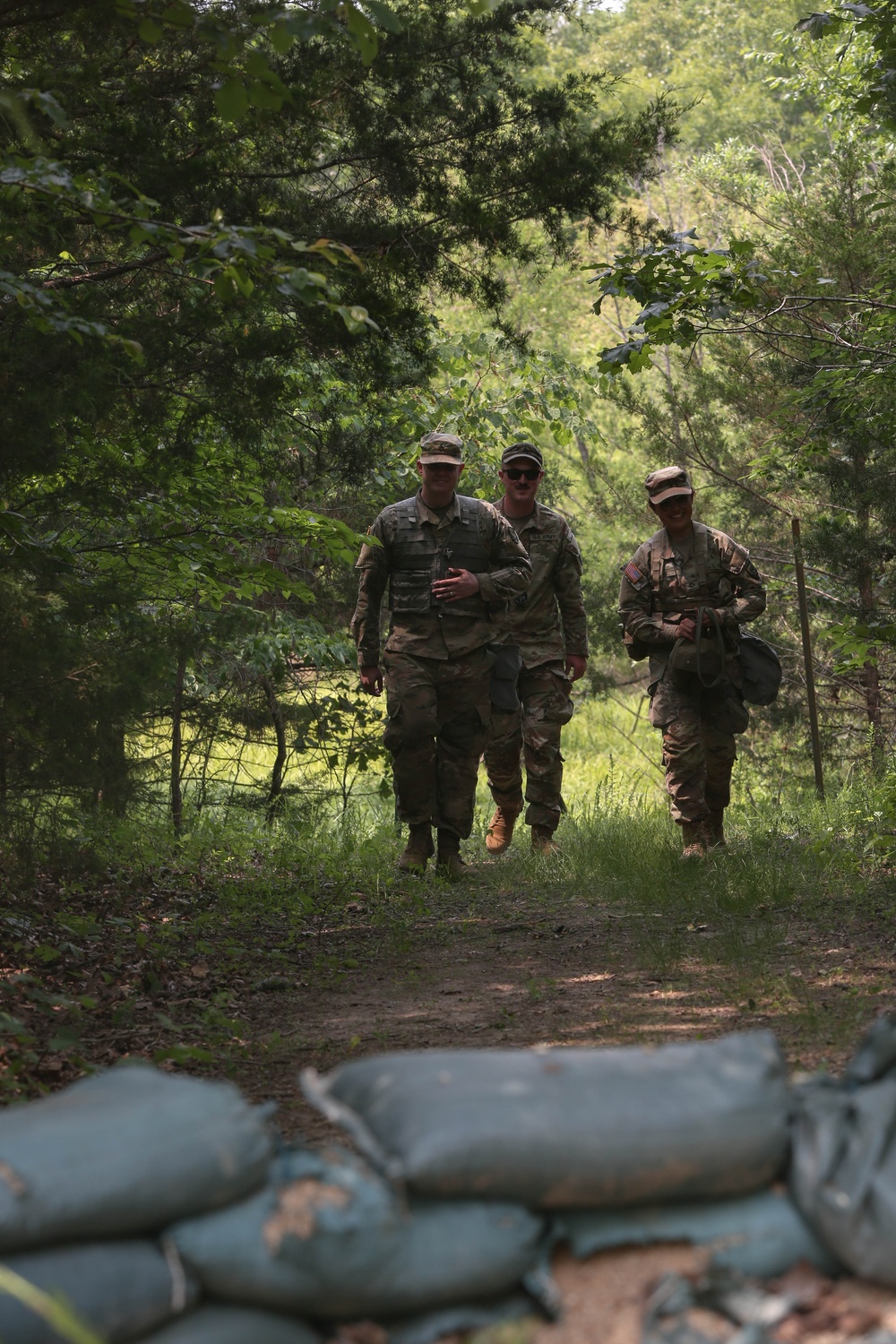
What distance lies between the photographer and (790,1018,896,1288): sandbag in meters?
2.03

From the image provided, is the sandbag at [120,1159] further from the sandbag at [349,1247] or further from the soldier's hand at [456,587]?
the soldier's hand at [456,587]

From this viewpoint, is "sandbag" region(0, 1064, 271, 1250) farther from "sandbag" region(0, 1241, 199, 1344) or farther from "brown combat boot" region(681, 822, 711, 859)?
"brown combat boot" region(681, 822, 711, 859)

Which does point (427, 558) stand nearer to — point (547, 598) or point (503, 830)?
point (547, 598)

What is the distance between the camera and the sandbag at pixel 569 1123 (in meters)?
2.04

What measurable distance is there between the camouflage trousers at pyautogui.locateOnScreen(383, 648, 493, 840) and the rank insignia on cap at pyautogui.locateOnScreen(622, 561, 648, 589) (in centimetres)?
97

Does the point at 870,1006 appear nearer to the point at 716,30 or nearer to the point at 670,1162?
the point at 670,1162

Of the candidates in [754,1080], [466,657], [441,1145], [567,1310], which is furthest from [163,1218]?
[466,657]

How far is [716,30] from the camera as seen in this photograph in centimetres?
3691

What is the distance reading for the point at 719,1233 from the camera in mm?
2127

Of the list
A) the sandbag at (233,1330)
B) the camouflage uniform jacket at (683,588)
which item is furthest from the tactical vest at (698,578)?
the sandbag at (233,1330)

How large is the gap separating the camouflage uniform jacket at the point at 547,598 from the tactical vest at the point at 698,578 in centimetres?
87

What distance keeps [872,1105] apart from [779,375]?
9.01m

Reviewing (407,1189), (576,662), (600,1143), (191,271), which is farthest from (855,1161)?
(576,662)

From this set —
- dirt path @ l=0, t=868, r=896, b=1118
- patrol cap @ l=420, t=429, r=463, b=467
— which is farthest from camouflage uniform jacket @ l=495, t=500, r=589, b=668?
dirt path @ l=0, t=868, r=896, b=1118
